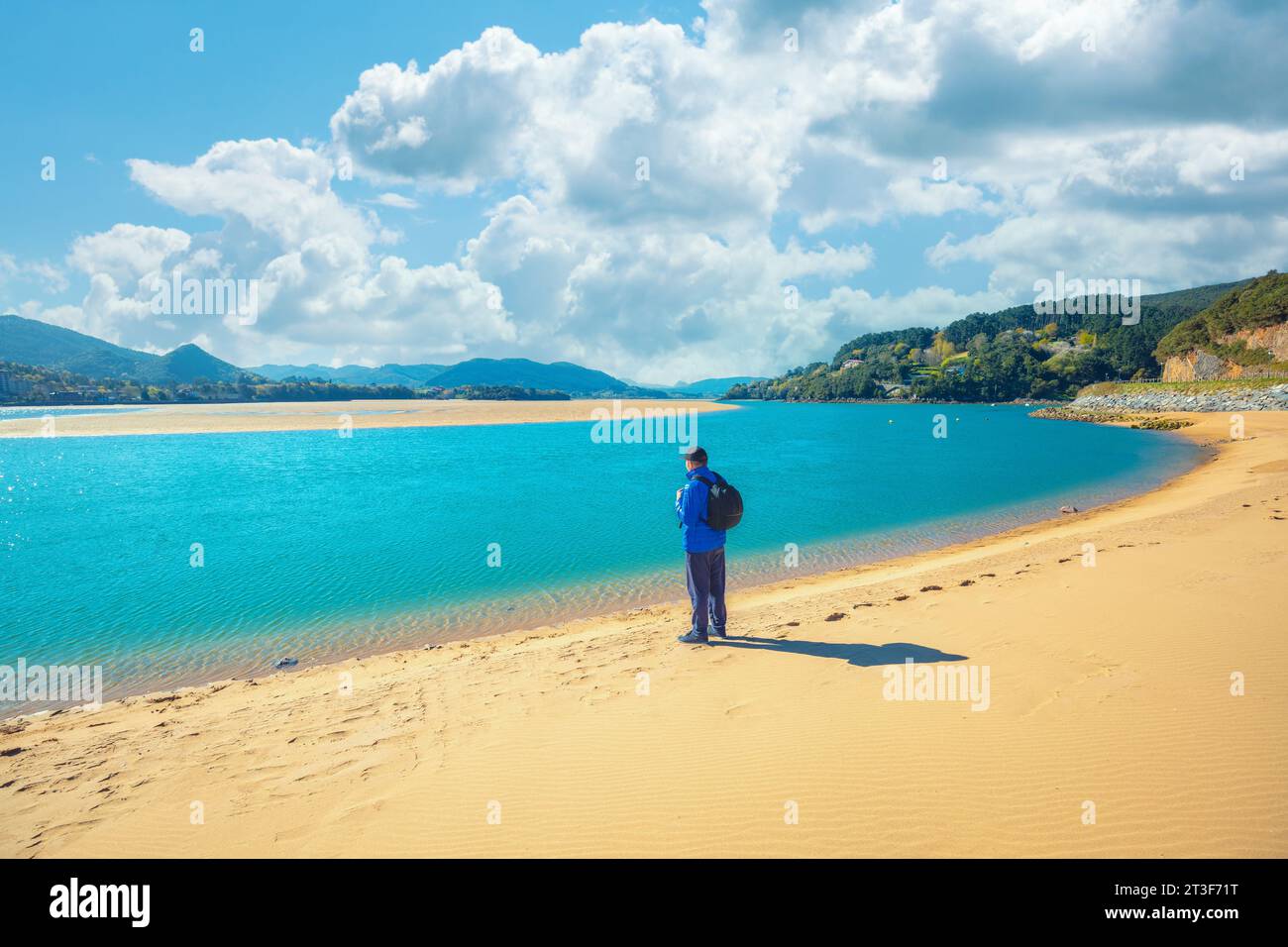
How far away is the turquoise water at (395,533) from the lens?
46.2 ft

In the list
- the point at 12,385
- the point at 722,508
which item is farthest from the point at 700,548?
the point at 12,385

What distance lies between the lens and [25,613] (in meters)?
15.1

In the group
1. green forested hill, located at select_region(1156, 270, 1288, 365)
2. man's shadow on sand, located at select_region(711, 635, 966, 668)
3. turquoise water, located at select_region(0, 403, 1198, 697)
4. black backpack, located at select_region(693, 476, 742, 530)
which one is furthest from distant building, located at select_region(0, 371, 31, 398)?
green forested hill, located at select_region(1156, 270, 1288, 365)

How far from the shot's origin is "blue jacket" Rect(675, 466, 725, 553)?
948 centimetres

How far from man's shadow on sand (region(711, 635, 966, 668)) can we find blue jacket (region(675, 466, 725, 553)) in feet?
6.00

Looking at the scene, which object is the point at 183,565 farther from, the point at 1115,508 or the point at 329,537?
the point at 1115,508

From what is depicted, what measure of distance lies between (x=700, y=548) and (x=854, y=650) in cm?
289

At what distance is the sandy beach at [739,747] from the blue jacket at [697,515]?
1.78 meters

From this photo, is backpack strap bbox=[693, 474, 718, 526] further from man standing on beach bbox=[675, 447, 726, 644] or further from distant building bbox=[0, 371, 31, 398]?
distant building bbox=[0, 371, 31, 398]

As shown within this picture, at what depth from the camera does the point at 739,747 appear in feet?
21.5

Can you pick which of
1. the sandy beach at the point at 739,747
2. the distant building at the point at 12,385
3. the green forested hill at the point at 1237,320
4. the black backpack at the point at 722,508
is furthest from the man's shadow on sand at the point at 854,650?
the distant building at the point at 12,385

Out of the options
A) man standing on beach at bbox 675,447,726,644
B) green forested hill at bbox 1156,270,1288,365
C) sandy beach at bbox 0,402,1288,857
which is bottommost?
sandy beach at bbox 0,402,1288,857

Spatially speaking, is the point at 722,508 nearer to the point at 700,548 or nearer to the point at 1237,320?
the point at 700,548
